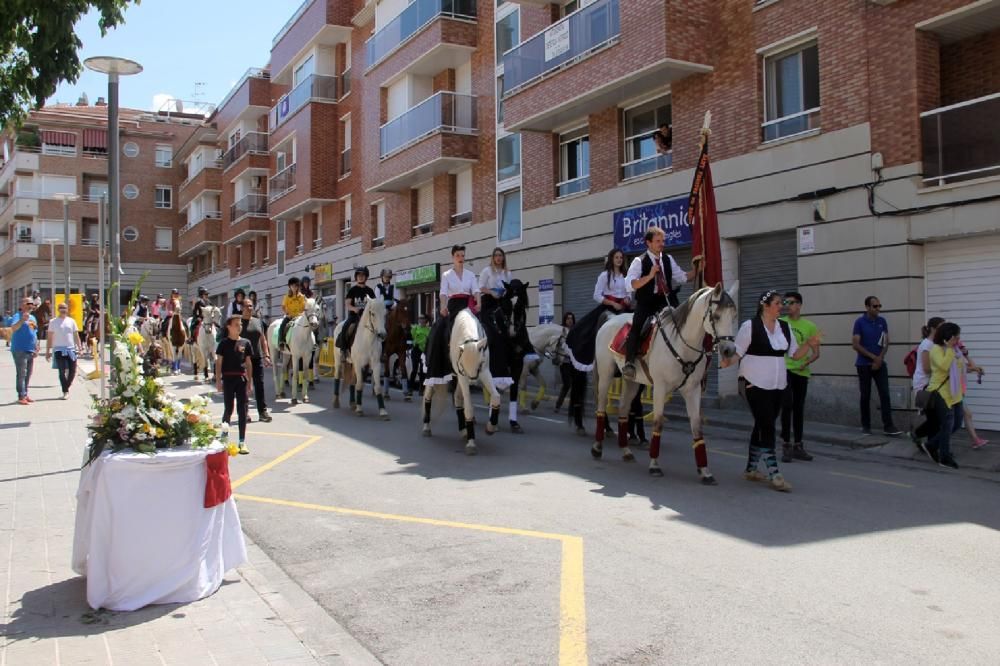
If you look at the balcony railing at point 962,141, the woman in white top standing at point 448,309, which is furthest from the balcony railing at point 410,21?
the balcony railing at point 962,141

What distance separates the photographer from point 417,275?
28766 mm

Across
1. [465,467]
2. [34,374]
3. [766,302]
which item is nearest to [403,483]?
[465,467]

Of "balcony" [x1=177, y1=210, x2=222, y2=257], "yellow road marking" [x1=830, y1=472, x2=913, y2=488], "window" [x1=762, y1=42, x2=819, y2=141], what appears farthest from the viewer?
"balcony" [x1=177, y1=210, x2=222, y2=257]

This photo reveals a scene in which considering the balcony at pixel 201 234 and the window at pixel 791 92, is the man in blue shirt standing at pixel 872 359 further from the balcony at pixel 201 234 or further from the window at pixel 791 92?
the balcony at pixel 201 234

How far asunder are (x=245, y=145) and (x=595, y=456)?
137ft

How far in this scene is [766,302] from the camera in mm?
8719

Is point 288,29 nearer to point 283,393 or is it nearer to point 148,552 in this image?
point 283,393

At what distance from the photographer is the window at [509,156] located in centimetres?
2425

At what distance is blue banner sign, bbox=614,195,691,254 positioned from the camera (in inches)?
701

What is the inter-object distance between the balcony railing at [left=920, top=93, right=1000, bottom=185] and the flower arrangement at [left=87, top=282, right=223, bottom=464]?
1195 cm

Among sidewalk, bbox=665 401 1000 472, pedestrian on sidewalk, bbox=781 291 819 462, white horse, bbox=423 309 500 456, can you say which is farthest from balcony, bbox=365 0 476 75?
pedestrian on sidewalk, bbox=781 291 819 462

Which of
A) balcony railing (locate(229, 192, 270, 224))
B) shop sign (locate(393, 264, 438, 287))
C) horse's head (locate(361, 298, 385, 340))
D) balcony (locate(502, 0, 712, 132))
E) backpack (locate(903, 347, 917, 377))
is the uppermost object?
balcony railing (locate(229, 192, 270, 224))

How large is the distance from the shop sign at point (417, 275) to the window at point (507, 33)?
23.5ft

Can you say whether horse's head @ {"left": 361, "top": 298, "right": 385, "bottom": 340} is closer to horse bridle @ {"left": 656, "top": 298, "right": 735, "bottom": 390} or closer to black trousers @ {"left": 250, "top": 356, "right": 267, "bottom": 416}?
black trousers @ {"left": 250, "top": 356, "right": 267, "bottom": 416}
